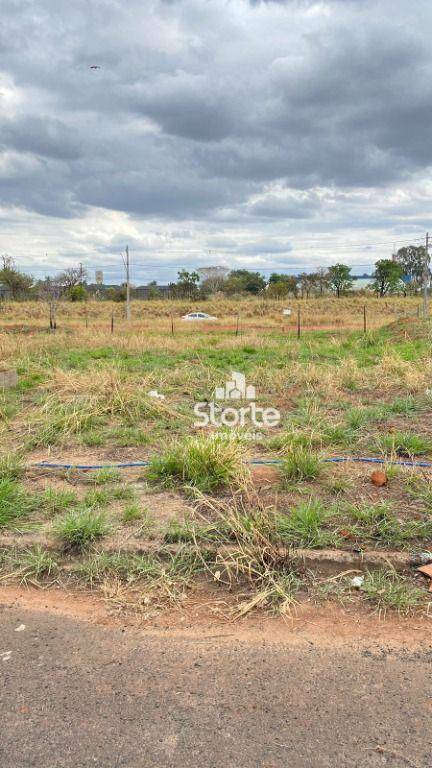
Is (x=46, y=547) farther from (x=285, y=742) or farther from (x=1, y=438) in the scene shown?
(x=1, y=438)

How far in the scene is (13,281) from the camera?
48.0 metres

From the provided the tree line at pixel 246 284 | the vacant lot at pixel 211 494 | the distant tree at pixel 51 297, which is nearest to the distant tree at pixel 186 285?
the tree line at pixel 246 284

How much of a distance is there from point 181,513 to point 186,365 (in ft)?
20.8

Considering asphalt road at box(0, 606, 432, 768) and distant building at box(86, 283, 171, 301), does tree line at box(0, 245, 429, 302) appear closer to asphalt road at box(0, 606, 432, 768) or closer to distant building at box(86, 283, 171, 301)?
distant building at box(86, 283, 171, 301)

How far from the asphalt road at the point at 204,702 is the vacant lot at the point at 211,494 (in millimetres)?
340

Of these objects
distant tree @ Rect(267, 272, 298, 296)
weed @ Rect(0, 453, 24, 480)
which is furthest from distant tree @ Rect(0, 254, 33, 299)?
weed @ Rect(0, 453, 24, 480)

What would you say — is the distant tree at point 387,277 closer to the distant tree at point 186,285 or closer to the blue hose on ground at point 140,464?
the distant tree at point 186,285

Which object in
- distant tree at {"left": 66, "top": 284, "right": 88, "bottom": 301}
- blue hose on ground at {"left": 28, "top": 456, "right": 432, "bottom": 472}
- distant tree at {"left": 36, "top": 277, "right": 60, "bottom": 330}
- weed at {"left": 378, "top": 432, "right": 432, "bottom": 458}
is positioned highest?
distant tree at {"left": 66, "top": 284, "right": 88, "bottom": 301}

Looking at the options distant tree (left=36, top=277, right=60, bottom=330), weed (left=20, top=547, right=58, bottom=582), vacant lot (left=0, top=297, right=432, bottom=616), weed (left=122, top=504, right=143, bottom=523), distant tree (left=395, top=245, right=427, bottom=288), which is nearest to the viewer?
vacant lot (left=0, top=297, right=432, bottom=616)

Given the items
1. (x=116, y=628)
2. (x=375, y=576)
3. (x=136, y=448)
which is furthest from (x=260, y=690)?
(x=136, y=448)

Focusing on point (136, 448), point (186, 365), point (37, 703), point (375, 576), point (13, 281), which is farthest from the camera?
point (13, 281)

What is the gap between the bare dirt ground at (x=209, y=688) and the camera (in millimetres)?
1789

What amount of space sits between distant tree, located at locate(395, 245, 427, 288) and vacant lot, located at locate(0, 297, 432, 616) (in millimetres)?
62103

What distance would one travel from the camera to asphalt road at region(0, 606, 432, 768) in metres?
1.78
